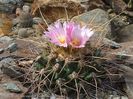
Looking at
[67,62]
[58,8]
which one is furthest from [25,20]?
[67,62]

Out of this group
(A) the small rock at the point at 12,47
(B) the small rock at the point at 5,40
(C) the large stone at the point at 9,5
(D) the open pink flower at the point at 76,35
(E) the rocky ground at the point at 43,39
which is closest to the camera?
(D) the open pink flower at the point at 76,35

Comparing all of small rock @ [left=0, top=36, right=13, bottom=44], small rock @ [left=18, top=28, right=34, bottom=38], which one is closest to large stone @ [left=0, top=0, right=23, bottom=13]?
small rock @ [left=18, top=28, right=34, bottom=38]

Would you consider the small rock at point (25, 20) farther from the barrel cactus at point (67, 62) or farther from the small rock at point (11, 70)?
the barrel cactus at point (67, 62)

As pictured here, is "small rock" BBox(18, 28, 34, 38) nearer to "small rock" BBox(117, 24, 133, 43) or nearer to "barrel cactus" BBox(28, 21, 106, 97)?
"small rock" BBox(117, 24, 133, 43)

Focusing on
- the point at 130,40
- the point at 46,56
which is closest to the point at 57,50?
the point at 46,56

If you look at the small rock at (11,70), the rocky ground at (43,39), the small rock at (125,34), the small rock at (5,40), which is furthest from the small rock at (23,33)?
the small rock at (11,70)
